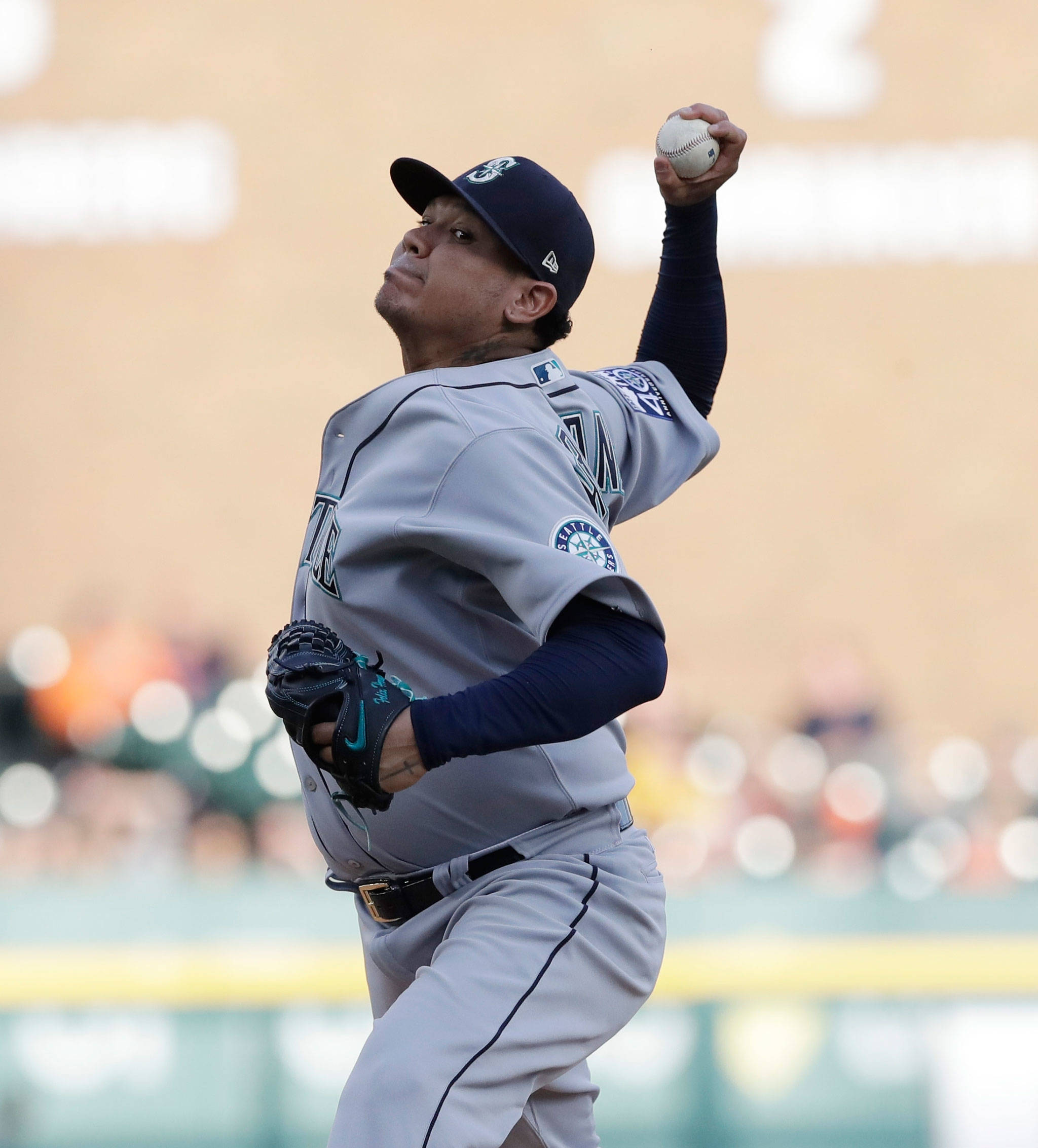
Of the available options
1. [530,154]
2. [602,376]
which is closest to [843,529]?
[530,154]

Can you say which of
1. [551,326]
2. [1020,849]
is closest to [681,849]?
[1020,849]

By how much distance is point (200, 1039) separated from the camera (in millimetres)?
4367

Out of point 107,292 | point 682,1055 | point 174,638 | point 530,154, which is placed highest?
point 530,154

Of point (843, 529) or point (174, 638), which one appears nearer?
point (174, 638)

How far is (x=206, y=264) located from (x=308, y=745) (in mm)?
9054

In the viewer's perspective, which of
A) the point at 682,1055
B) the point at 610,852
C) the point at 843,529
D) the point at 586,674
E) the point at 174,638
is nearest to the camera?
the point at 586,674

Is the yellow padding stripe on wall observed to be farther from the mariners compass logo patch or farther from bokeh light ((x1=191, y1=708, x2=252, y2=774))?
the mariners compass logo patch

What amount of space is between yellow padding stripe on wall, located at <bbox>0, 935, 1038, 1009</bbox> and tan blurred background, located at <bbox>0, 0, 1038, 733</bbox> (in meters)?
5.03

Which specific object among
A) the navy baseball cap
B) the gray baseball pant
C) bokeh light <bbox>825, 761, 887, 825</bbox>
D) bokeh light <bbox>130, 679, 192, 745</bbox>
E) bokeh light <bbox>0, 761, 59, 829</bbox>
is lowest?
bokeh light <bbox>825, 761, 887, 825</bbox>

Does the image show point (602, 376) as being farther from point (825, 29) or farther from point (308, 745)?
point (825, 29)

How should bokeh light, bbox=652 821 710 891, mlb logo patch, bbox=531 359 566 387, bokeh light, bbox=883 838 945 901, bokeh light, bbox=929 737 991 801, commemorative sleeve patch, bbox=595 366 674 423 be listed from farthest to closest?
bokeh light, bbox=929 737 991 801
bokeh light, bbox=652 821 710 891
bokeh light, bbox=883 838 945 901
commemorative sleeve patch, bbox=595 366 674 423
mlb logo patch, bbox=531 359 566 387

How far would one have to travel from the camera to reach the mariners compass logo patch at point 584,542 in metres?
1.71

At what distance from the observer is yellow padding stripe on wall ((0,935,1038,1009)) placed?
4457 mm

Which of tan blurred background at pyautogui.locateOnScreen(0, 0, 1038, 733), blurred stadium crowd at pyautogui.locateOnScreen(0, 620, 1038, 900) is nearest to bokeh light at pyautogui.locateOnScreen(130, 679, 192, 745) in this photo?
blurred stadium crowd at pyautogui.locateOnScreen(0, 620, 1038, 900)
